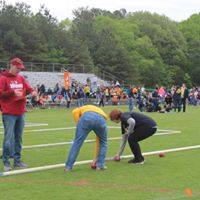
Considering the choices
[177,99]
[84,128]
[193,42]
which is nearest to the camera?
[84,128]

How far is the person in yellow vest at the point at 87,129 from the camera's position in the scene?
30.2ft

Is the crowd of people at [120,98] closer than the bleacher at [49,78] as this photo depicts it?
Yes

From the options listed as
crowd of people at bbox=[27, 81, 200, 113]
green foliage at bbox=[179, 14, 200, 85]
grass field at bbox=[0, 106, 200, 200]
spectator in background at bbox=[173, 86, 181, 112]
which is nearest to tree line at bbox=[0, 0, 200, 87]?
green foliage at bbox=[179, 14, 200, 85]

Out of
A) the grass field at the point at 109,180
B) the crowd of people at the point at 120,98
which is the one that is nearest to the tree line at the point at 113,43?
the crowd of people at the point at 120,98

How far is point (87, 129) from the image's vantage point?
9.23m

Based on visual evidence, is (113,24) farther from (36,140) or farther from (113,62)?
(36,140)

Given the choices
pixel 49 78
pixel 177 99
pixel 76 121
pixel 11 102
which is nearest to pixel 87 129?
pixel 76 121

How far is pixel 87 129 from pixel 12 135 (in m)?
1.48

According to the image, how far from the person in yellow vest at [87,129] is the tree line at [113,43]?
159 ft

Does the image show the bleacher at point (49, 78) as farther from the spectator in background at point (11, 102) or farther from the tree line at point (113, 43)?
the spectator in background at point (11, 102)

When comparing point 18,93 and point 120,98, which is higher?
point 18,93

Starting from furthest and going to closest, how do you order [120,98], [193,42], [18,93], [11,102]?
1. [193,42]
2. [120,98]
3. [11,102]
4. [18,93]

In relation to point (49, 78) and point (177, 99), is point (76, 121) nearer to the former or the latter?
point (177, 99)

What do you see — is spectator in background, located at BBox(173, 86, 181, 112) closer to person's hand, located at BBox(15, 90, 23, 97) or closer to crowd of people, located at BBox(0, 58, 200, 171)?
crowd of people, located at BBox(0, 58, 200, 171)
